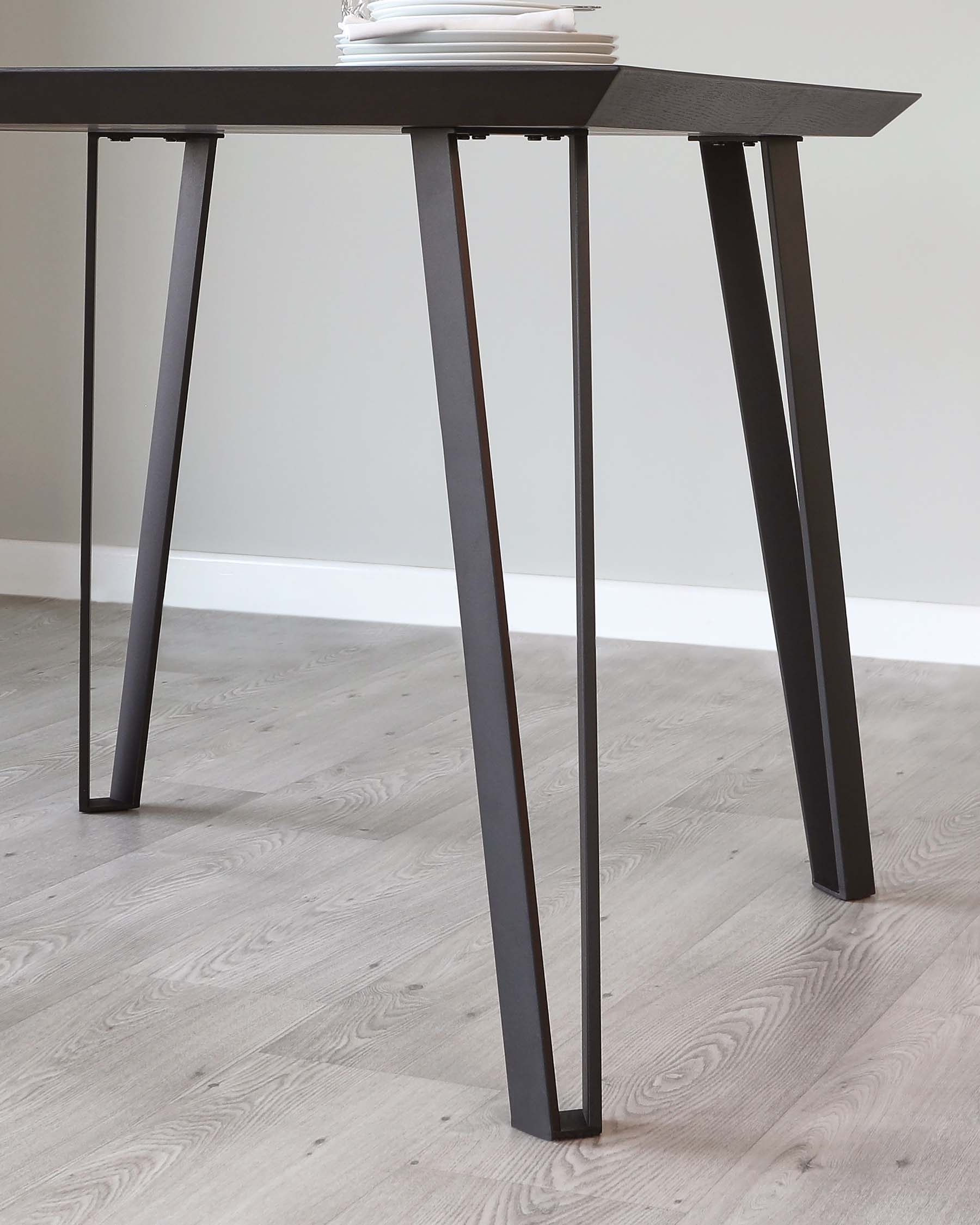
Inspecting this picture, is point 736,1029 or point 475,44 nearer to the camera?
point 475,44

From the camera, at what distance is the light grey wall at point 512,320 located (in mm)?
2857

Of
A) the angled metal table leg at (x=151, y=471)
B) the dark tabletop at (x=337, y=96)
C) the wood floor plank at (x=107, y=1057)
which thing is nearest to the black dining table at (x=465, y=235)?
the dark tabletop at (x=337, y=96)

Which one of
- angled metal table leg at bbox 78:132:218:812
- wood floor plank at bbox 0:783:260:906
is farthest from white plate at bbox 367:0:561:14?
wood floor plank at bbox 0:783:260:906

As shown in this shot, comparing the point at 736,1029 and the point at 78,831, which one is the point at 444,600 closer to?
the point at 78,831

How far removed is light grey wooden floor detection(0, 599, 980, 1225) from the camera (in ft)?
3.68

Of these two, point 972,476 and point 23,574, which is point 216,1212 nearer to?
point 972,476

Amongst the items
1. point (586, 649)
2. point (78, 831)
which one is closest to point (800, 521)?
point (586, 649)

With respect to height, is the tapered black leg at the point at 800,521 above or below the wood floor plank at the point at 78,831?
above

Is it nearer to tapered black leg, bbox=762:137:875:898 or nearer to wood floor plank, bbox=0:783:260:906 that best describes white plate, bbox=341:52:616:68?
tapered black leg, bbox=762:137:875:898

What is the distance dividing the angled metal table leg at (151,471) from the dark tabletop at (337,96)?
2.03ft

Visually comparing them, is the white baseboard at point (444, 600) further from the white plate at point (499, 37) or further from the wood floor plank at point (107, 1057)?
the white plate at point (499, 37)

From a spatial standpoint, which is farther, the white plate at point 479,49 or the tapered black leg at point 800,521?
the tapered black leg at point 800,521

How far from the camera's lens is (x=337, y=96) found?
1128mm

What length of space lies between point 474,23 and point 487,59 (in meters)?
0.04
